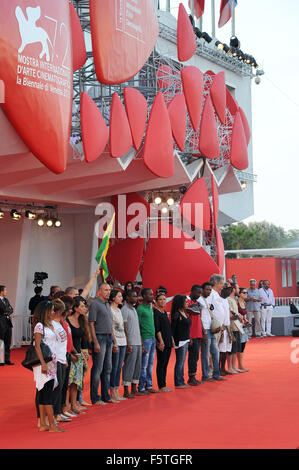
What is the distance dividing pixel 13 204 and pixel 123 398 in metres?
9.45

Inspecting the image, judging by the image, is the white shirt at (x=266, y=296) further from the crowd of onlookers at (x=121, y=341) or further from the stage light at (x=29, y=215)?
the crowd of onlookers at (x=121, y=341)

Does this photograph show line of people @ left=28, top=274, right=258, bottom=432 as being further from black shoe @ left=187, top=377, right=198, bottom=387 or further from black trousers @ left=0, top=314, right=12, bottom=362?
black trousers @ left=0, top=314, right=12, bottom=362

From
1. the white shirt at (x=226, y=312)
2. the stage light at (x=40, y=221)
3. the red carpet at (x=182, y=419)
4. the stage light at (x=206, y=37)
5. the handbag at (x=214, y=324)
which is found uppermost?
the stage light at (x=206, y=37)

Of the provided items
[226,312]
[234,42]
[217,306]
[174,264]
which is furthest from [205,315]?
[234,42]

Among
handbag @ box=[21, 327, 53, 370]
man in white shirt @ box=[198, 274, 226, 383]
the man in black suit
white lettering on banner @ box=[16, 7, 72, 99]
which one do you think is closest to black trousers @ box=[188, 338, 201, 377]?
man in white shirt @ box=[198, 274, 226, 383]

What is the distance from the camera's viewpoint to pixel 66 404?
8117 mm

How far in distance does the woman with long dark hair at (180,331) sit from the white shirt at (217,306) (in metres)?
0.85

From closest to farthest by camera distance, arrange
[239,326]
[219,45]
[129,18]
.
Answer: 1. [239,326]
2. [129,18]
3. [219,45]

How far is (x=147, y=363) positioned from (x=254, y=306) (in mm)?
10120

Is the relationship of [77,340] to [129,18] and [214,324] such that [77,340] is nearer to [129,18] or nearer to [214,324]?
[214,324]

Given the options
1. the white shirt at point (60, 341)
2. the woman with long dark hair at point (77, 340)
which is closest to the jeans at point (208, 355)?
the woman with long dark hair at point (77, 340)

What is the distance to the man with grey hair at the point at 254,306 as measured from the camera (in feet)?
63.0

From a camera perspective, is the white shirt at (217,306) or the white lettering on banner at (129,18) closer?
the white shirt at (217,306)

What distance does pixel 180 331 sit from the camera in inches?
396
